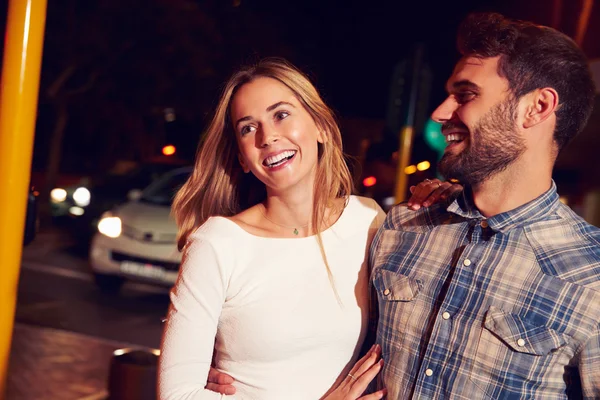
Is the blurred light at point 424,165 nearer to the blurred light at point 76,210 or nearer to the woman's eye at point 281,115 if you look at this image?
the blurred light at point 76,210

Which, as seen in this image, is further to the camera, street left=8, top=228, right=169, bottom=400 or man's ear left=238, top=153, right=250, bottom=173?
street left=8, top=228, right=169, bottom=400

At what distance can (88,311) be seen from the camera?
26.3ft

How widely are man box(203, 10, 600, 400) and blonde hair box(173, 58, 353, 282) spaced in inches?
22.8

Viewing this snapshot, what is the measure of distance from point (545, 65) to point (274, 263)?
124 cm

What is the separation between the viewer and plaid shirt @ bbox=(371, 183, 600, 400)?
77.8 inches

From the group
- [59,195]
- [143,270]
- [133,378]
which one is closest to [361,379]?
[133,378]

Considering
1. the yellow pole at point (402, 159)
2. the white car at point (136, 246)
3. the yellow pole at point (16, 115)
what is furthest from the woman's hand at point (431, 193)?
the white car at point (136, 246)

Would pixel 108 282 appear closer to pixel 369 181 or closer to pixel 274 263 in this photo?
pixel 274 263

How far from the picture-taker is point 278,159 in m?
2.65

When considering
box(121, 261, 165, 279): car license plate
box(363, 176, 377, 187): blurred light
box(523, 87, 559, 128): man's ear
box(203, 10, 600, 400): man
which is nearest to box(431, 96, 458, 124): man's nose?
box(203, 10, 600, 400): man

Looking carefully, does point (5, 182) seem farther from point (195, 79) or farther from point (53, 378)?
point (195, 79)

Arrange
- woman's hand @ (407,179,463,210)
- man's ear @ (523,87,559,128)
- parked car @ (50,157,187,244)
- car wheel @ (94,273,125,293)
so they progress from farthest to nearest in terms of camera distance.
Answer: parked car @ (50,157,187,244) < car wheel @ (94,273,125,293) < woman's hand @ (407,179,463,210) < man's ear @ (523,87,559,128)

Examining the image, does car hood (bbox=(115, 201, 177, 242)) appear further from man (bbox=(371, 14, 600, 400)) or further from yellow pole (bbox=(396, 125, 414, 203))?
man (bbox=(371, 14, 600, 400))

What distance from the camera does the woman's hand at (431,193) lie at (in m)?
2.63
